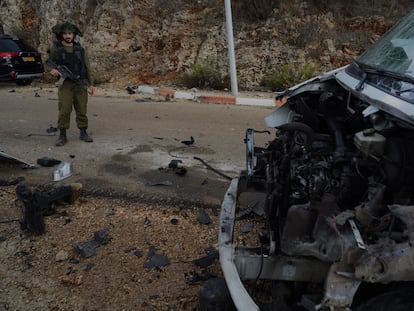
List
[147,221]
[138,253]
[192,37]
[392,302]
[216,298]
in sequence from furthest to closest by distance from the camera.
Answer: [192,37] → [147,221] → [138,253] → [216,298] → [392,302]

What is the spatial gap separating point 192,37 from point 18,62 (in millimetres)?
5073

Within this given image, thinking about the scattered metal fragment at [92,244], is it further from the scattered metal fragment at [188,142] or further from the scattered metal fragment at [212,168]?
the scattered metal fragment at [188,142]

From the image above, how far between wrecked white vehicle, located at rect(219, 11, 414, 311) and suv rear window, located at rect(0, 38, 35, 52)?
11366 millimetres

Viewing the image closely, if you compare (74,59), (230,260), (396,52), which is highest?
(396,52)

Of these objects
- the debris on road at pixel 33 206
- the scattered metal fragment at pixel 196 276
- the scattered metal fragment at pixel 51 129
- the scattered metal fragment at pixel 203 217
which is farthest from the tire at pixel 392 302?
the scattered metal fragment at pixel 51 129

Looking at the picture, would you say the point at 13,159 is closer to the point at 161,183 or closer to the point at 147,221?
the point at 161,183

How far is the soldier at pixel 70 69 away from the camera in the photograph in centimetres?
576

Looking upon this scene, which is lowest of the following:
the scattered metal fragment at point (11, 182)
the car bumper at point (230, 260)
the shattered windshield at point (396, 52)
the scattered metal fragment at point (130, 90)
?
the scattered metal fragment at point (11, 182)

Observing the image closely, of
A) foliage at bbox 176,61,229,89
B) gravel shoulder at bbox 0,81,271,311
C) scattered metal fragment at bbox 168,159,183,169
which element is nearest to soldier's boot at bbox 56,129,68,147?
gravel shoulder at bbox 0,81,271,311

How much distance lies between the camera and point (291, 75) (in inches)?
399

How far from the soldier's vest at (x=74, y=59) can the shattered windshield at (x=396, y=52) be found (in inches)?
162

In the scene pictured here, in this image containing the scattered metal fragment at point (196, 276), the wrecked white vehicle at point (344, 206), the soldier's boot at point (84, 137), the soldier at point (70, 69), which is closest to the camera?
the wrecked white vehicle at point (344, 206)

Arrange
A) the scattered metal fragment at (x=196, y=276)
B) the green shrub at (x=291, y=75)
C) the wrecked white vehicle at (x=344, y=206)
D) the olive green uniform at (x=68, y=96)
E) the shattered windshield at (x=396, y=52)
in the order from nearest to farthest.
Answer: the wrecked white vehicle at (x=344, y=206)
the shattered windshield at (x=396, y=52)
the scattered metal fragment at (x=196, y=276)
the olive green uniform at (x=68, y=96)
the green shrub at (x=291, y=75)

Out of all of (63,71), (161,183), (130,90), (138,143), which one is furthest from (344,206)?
(130,90)
